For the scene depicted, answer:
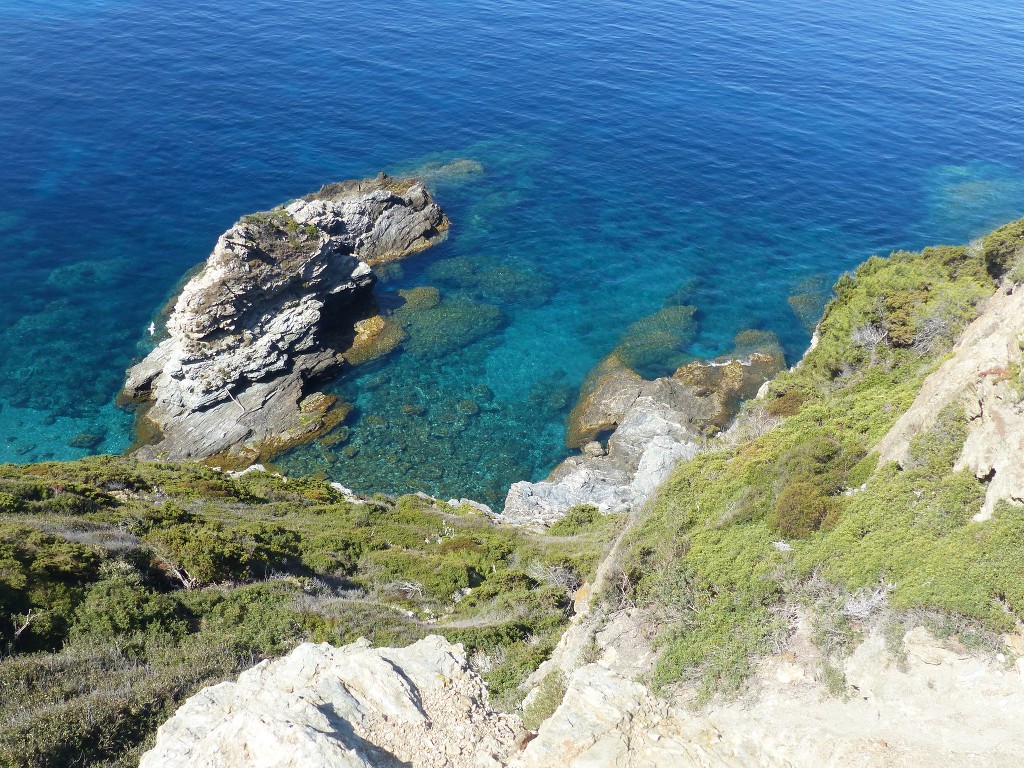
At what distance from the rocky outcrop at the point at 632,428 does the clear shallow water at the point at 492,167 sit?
204 centimetres

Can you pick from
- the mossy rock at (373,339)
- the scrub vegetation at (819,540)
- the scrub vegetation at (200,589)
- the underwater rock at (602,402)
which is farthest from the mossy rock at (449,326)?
the scrub vegetation at (819,540)

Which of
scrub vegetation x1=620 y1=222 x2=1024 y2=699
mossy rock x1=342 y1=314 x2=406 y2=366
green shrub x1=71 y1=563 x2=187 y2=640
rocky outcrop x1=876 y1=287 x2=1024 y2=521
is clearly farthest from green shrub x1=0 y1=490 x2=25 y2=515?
rocky outcrop x1=876 y1=287 x2=1024 y2=521

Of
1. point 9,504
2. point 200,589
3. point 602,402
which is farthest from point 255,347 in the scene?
point 200,589

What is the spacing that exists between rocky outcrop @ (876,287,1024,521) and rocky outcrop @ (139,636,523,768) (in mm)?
11717

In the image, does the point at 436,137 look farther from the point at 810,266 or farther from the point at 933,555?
the point at 933,555

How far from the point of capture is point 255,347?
39.3m

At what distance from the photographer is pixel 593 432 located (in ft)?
127

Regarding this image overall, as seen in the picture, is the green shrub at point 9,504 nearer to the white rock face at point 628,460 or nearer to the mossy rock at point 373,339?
the white rock face at point 628,460

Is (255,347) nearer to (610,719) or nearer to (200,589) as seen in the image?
(200,589)

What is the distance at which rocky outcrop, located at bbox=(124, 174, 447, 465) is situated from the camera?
1471 inches

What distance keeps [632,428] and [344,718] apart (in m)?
28.7

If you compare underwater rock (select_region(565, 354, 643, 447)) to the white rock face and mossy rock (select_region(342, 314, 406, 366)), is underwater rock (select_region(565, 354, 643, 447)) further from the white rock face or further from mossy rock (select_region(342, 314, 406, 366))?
mossy rock (select_region(342, 314, 406, 366))

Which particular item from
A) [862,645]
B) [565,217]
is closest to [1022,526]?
[862,645]

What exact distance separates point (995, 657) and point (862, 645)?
206cm
